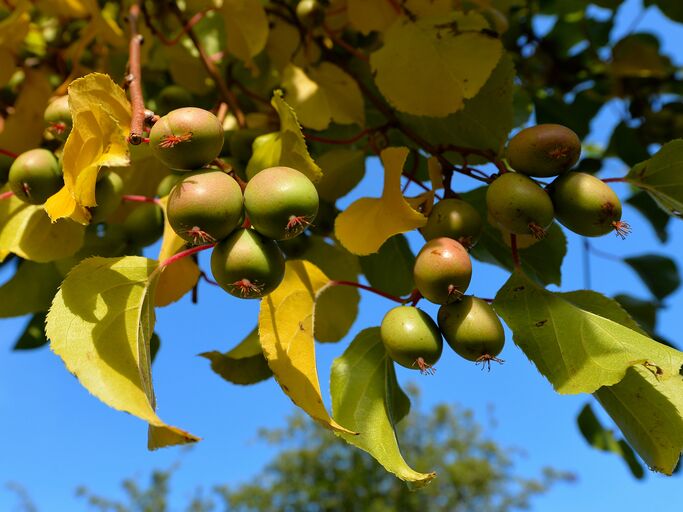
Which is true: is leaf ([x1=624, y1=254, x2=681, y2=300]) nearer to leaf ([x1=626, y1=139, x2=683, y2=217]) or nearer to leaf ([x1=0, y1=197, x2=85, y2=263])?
leaf ([x1=626, y1=139, x2=683, y2=217])

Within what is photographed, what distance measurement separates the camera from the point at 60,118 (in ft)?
2.86

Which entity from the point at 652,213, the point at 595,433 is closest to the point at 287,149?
the point at 652,213

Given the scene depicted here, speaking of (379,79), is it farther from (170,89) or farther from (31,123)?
(31,123)

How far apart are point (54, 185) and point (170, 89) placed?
43cm

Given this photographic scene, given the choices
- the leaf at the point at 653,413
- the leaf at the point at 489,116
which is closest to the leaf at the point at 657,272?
the leaf at the point at 489,116

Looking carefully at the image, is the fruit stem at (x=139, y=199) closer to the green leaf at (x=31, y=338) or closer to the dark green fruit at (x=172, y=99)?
the dark green fruit at (x=172, y=99)

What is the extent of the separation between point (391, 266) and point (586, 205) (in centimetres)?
39

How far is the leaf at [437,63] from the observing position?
87 centimetres

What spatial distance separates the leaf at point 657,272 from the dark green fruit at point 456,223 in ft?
5.24

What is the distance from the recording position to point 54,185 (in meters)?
0.82

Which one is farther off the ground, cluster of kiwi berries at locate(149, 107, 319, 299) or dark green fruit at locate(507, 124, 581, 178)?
cluster of kiwi berries at locate(149, 107, 319, 299)

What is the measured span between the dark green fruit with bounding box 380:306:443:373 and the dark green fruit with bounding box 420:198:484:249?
0.10m

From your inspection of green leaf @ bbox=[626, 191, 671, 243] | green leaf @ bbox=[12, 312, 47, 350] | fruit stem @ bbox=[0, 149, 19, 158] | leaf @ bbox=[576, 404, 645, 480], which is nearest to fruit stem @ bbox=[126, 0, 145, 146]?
fruit stem @ bbox=[0, 149, 19, 158]

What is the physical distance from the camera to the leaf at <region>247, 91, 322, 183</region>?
2.26ft
